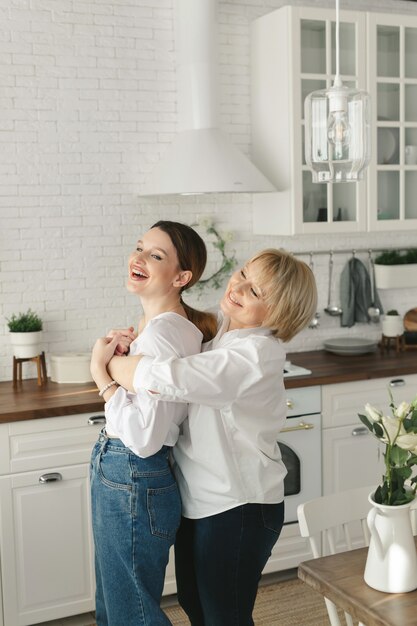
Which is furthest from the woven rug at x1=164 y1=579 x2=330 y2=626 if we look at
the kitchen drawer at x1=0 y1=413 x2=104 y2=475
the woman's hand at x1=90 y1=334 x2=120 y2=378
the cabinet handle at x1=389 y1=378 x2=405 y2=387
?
the woman's hand at x1=90 y1=334 x2=120 y2=378

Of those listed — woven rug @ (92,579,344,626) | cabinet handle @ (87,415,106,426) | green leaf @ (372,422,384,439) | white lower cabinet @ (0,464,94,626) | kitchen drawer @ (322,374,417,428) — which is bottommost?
woven rug @ (92,579,344,626)

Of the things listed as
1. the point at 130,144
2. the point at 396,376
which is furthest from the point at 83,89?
the point at 396,376

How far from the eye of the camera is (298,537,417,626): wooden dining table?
6.27 feet

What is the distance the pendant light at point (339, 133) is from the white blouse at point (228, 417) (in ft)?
1.75

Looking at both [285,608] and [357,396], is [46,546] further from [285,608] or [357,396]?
[357,396]

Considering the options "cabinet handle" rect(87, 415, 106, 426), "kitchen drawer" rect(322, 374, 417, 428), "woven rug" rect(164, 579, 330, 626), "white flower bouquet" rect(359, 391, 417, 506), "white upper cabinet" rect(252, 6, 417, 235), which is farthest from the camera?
"white upper cabinet" rect(252, 6, 417, 235)

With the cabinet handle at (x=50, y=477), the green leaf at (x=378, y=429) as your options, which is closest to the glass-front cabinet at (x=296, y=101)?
the cabinet handle at (x=50, y=477)

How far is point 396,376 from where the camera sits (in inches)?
165

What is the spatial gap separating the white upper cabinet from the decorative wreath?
0.74 feet

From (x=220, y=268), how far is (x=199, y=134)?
0.72 metres

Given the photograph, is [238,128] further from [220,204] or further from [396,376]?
[396,376]

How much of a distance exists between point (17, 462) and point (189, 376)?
1.59m

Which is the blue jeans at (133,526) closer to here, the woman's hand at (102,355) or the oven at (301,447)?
the woman's hand at (102,355)

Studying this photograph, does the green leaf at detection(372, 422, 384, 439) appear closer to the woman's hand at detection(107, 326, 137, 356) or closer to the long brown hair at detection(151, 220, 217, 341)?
the long brown hair at detection(151, 220, 217, 341)
